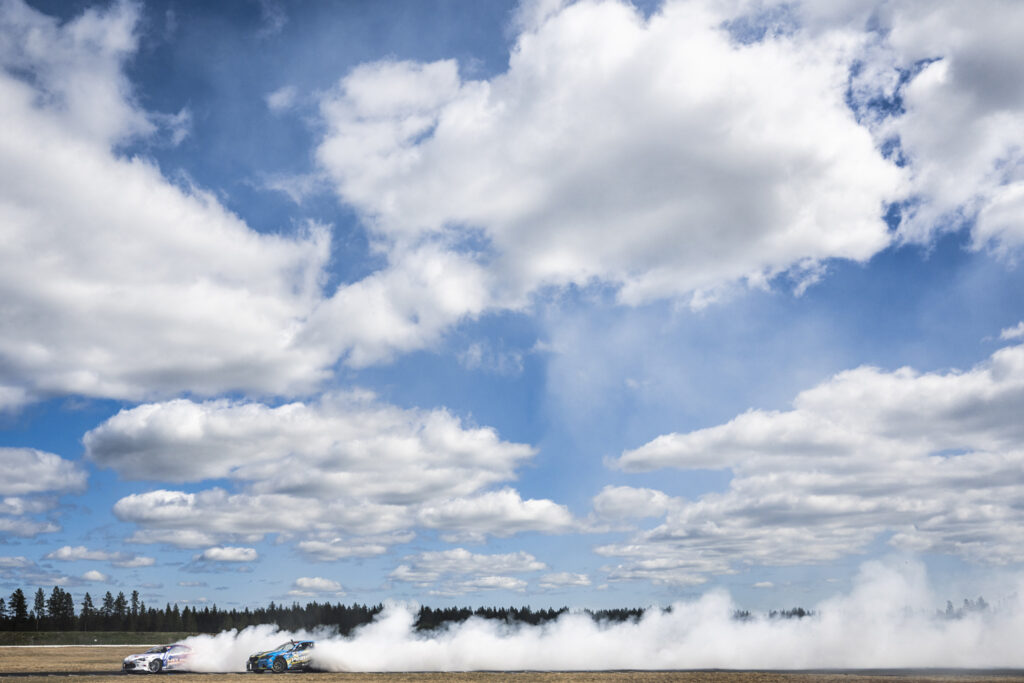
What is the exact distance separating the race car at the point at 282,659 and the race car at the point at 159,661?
703cm

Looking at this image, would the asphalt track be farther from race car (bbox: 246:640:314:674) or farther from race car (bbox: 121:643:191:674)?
race car (bbox: 246:640:314:674)

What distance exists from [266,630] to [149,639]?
102 metres

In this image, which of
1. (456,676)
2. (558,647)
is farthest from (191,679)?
(558,647)

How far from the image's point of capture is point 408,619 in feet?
218

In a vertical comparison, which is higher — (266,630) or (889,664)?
(266,630)

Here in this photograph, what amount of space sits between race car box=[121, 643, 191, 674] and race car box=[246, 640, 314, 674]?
23.1 ft

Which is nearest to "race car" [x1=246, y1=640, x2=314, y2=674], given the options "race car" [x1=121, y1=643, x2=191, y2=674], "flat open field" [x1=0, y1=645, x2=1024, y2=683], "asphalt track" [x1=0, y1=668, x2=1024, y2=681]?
"asphalt track" [x1=0, y1=668, x2=1024, y2=681]

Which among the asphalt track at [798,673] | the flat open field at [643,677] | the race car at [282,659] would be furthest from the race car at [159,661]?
the race car at [282,659]

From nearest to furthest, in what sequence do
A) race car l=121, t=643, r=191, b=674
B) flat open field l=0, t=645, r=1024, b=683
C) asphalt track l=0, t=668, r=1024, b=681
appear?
flat open field l=0, t=645, r=1024, b=683
asphalt track l=0, t=668, r=1024, b=681
race car l=121, t=643, r=191, b=674

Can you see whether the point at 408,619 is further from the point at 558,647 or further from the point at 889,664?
the point at 889,664

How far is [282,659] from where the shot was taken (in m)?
58.8

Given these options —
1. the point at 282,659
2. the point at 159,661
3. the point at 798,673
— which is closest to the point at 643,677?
the point at 798,673

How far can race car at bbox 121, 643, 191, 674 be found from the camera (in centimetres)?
5909

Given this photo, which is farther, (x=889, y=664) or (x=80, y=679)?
(x=889, y=664)
